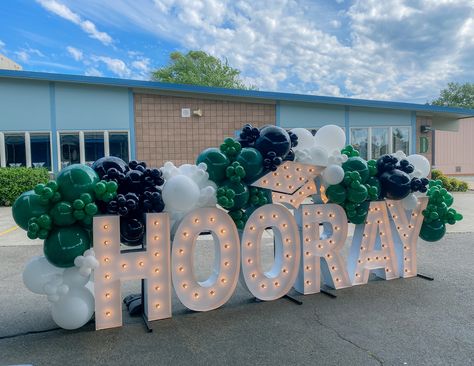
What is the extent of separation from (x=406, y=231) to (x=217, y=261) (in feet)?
8.34

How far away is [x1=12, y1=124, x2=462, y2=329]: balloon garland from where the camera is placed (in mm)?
3359

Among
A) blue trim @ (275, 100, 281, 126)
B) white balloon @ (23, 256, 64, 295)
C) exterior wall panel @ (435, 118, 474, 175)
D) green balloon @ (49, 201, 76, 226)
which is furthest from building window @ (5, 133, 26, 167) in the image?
exterior wall panel @ (435, 118, 474, 175)

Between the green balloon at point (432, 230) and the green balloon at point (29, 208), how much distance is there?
4.45 m

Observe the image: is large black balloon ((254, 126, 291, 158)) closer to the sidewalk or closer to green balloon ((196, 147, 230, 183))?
green balloon ((196, 147, 230, 183))

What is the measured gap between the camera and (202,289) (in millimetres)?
3959

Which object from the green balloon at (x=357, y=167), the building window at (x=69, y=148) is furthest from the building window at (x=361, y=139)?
the green balloon at (x=357, y=167)

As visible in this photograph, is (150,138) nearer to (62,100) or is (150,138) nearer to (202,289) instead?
(62,100)

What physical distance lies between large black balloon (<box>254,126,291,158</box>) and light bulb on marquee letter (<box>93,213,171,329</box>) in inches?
47.2

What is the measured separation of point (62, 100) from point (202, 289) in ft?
38.0

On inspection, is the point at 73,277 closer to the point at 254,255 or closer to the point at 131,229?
the point at 131,229

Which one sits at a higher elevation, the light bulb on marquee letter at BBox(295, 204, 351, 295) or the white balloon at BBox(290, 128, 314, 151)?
the white balloon at BBox(290, 128, 314, 151)

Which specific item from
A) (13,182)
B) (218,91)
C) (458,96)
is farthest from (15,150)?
(458,96)

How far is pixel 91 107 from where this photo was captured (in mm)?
13570

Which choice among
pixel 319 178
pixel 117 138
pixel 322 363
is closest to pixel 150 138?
pixel 117 138
